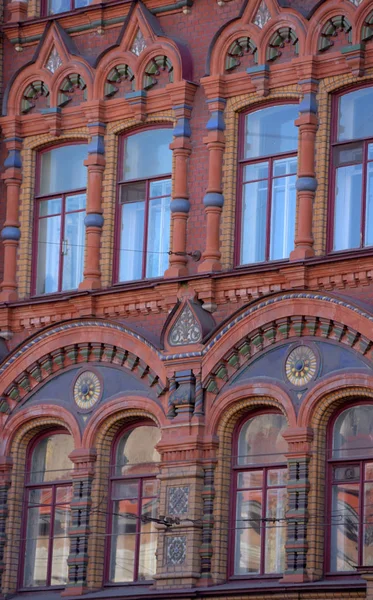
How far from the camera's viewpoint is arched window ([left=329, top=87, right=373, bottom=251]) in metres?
31.9

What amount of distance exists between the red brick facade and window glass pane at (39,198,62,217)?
20 centimetres

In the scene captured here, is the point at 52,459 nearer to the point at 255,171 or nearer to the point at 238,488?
the point at 238,488

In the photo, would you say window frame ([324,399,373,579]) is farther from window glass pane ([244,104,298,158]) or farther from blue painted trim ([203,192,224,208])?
window glass pane ([244,104,298,158])

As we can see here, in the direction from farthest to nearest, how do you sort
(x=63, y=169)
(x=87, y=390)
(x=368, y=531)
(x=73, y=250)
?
(x=63, y=169) → (x=73, y=250) → (x=87, y=390) → (x=368, y=531)

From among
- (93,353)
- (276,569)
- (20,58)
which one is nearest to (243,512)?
(276,569)

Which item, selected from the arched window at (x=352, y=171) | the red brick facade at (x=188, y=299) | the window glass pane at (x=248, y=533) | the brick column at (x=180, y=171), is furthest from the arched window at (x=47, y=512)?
the arched window at (x=352, y=171)

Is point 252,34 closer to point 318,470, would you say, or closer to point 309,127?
point 309,127

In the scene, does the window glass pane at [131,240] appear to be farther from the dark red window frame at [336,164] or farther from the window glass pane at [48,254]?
the dark red window frame at [336,164]

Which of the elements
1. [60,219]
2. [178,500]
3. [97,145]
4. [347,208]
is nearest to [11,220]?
[60,219]

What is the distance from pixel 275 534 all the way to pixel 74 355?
4667mm

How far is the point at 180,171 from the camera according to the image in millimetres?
33844

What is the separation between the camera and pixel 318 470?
31328 millimetres

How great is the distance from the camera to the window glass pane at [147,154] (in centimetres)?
3441

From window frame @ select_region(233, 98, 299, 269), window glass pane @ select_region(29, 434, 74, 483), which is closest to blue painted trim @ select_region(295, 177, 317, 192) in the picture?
window frame @ select_region(233, 98, 299, 269)
